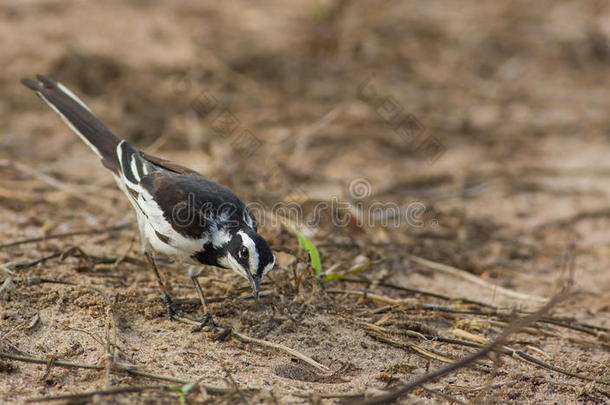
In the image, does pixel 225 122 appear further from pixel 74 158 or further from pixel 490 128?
pixel 490 128

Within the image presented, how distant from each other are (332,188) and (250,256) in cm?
327

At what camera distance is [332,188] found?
7602 millimetres

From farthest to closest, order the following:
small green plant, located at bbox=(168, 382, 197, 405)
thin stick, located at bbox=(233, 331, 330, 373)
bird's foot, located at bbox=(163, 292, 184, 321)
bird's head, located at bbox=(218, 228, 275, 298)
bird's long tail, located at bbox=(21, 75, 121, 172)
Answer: bird's long tail, located at bbox=(21, 75, 121, 172) → bird's foot, located at bbox=(163, 292, 184, 321) → bird's head, located at bbox=(218, 228, 275, 298) → thin stick, located at bbox=(233, 331, 330, 373) → small green plant, located at bbox=(168, 382, 197, 405)

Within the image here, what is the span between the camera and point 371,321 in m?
4.90

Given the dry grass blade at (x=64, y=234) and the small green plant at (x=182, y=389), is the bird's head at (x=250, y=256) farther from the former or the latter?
the dry grass blade at (x=64, y=234)

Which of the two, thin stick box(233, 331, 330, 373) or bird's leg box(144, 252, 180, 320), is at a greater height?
bird's leg box(144, 252, 180, 320)

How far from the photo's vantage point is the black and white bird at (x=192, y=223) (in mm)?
4523

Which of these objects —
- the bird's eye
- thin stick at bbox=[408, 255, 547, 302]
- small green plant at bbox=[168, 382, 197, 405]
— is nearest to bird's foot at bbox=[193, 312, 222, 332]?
the bird's eye

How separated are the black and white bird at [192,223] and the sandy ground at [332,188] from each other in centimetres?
43

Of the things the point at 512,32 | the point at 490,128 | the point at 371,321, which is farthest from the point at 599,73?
the point at 371,321

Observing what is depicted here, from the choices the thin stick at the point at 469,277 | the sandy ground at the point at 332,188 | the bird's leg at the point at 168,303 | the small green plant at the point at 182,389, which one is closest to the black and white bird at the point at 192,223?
the bird's leg at the point at 168,303

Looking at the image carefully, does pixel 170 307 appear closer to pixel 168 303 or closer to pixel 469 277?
pixel 168 303

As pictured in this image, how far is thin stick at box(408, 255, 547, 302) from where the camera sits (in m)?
5.66

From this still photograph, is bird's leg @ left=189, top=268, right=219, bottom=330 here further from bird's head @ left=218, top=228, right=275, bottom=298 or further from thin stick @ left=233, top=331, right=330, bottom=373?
bird's head @ left=218, top=228, right=275, bottom=298
